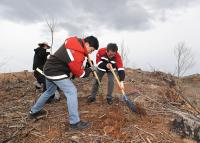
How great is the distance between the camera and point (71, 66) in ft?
17.6

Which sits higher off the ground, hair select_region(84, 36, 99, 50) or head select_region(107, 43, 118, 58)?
hair select_region(84, 36, 99, 50)

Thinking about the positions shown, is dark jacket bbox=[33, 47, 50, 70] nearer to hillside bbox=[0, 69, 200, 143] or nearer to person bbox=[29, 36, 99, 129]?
hillside bbox=[0, 69, 200, 143]

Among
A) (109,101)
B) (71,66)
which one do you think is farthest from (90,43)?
(109,101)

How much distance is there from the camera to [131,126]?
5949mm

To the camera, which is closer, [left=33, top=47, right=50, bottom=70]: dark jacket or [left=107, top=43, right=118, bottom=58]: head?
[left=107, top=43, right=118, bottom=58]: head

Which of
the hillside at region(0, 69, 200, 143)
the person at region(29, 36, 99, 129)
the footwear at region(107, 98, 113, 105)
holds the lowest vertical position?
the hillside at region(0, 69, 200, 143)

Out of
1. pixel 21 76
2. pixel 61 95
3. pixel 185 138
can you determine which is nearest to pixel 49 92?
pixel 61 95

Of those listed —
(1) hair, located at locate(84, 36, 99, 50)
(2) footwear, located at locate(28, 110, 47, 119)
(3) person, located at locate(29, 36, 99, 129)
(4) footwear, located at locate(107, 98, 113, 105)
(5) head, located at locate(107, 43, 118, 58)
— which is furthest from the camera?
(4) footwear, located at locate(107, 98, 113, 105)

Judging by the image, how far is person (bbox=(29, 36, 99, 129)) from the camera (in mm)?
5407

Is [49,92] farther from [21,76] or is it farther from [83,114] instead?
[21,76]

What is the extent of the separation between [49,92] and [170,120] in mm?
2553

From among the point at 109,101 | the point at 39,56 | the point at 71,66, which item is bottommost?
the point at 109,101

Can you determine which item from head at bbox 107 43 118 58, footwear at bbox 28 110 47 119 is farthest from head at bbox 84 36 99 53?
footwear at bbox 28 110 47 119

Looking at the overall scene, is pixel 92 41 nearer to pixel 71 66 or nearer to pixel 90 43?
pixel 90 43
